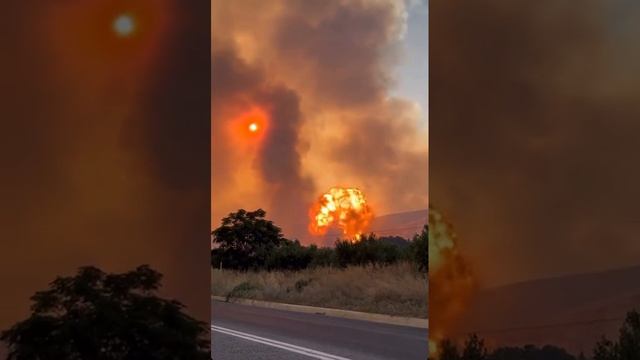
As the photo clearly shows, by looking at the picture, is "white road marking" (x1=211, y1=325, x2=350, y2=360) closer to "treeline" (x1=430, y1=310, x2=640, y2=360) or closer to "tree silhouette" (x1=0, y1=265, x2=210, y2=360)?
"treeline" (x1=430, y1=310, x2=640, y2=360)

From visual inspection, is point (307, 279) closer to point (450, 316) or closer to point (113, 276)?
point (450, 316)

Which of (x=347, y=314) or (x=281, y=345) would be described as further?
(x=347, y=314)

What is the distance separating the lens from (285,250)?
3894cm

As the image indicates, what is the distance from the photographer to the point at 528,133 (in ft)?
22.8

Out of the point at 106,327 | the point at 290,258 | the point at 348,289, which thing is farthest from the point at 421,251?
the point at 106,327

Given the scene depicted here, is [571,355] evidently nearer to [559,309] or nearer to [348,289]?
[559,309]

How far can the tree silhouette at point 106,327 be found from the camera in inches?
181

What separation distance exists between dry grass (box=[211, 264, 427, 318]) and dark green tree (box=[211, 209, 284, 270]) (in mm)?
10953

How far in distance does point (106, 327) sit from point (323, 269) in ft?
85.2

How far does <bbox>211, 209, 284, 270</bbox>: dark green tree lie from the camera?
42.7m

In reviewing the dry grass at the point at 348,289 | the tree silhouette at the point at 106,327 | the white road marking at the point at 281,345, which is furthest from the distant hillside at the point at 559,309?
the dry grass at the point at 348,289

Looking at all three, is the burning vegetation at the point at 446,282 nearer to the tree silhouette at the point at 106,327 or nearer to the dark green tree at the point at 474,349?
the dark green tree at the point at 474,349

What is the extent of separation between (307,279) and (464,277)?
2044 cm

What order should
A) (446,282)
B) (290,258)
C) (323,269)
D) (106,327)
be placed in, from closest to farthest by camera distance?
(106,327)
(446,282)
(323,269)
(290,258)
